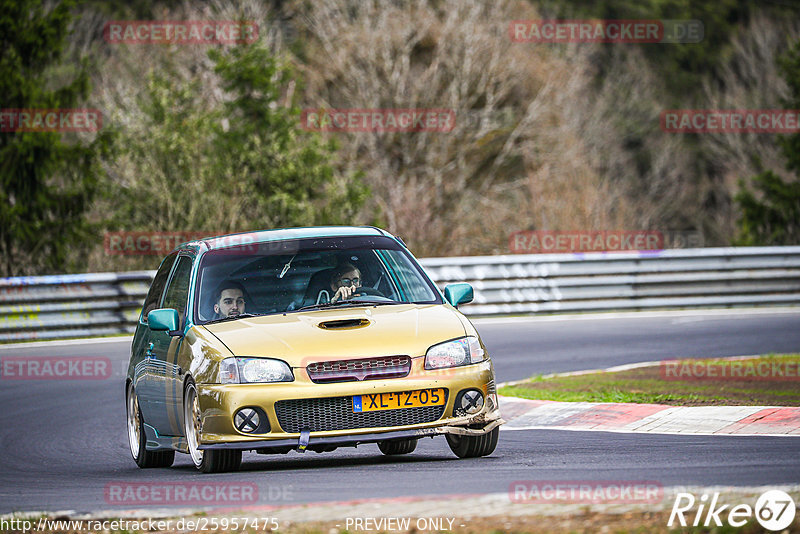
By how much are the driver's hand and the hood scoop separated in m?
0.75

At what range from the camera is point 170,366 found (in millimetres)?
9453

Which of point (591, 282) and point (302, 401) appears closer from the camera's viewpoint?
point (302, 401)

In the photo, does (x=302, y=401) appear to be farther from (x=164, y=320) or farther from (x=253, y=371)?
(x=164, y=320)

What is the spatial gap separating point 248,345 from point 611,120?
52227mm

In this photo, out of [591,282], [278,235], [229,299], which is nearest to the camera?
[229,299]

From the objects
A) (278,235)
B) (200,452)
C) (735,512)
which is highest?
(278,235)

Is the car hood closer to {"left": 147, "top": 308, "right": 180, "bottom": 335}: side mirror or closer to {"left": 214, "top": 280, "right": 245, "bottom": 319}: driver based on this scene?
{"left": 214, "top": 280, "right": 245, "bottom": 319}: driver

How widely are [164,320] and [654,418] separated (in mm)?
4078

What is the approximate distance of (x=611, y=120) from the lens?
194 feet

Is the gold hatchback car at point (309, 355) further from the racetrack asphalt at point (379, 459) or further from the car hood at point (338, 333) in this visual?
the racetrack asphalt at point (379, 459)

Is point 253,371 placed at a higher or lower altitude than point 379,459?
higher

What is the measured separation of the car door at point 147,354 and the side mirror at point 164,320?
59 centimetres

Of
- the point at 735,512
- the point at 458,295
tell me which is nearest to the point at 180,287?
the point at 458,295

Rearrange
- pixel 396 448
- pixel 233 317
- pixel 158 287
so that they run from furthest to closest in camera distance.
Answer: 1. pixel 158 287
2. pixel 396 448
3. pixel 233 317
